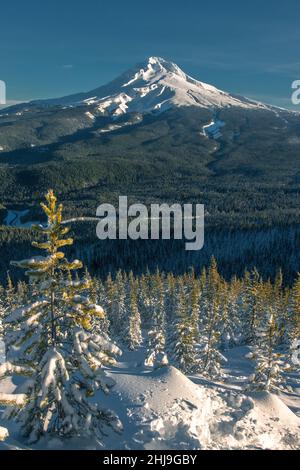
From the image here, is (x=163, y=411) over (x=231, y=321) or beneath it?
over

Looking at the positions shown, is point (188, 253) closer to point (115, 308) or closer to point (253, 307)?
point (115, 308)

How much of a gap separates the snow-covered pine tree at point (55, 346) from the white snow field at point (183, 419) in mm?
726

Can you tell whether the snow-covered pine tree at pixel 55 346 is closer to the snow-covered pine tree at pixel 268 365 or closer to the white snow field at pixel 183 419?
the white snow field at pixel 183 419

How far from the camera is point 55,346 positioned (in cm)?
1574

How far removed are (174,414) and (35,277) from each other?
8.73 m

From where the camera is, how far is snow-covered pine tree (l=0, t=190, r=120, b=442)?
1534 cm

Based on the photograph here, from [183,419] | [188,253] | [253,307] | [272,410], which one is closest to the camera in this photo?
[183,419]

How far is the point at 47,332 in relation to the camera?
1605cm

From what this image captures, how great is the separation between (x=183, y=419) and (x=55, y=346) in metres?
6.65

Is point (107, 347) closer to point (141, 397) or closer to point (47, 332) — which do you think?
point (47, 332)

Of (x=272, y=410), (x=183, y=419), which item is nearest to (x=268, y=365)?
(x=272, y=410)

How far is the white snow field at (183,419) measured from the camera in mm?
16438

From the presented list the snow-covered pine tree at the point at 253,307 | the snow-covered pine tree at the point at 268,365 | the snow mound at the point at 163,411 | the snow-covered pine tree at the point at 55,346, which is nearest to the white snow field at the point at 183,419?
the snow mound at the point at 163,411
